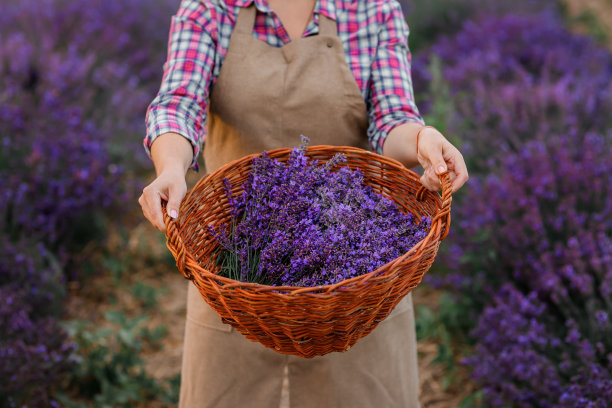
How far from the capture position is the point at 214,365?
4.92 ft

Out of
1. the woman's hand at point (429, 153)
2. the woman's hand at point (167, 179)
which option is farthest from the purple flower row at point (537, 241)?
the woman's hand at point (167, 179)

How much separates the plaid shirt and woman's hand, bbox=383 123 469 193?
1.6 inches

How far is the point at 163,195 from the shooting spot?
1.23 meters

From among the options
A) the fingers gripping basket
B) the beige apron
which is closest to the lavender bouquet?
the fingers gripping basket

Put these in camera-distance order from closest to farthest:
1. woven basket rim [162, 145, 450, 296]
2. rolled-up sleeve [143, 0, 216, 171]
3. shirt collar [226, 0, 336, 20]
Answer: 1. woven basket rim [162, 145, 450, 296]
2. rolled-up sleeve [143, 0, 216, 171]
3. shirt collar [226, 0, 336, 20]

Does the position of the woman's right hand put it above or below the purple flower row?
above

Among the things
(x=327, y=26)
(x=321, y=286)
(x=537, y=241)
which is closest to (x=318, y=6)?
(x=327, y=26)

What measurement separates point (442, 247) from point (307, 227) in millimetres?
1895

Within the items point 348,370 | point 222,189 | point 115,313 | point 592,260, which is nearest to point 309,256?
point 222,189

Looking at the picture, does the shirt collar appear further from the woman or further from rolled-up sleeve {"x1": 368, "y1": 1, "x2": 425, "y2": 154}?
rolled-up sleeve {"x1": 368, "y1": 1, "x2": 425, "y2": 154}

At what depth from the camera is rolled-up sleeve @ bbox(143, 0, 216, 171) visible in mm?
1418

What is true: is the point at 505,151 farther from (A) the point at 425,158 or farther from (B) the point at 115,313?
(B) the point at 115,313

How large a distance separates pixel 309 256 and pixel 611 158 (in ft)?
6.43

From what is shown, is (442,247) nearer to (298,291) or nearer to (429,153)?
(429,153)
